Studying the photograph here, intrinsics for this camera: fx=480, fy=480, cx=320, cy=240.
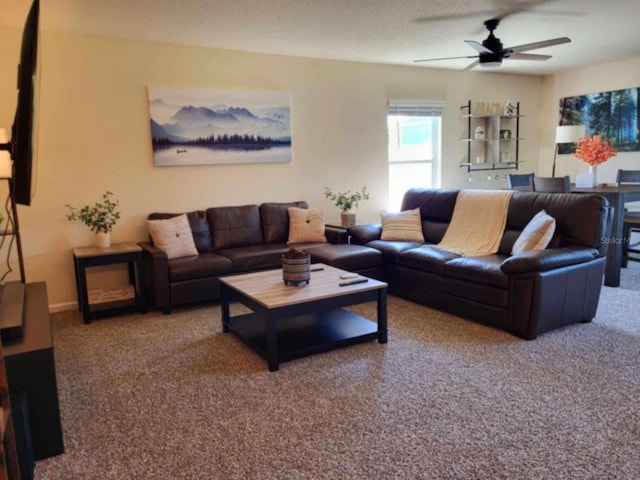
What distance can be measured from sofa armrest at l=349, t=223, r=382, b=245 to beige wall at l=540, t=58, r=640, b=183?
146 inches

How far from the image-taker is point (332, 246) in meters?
4.68

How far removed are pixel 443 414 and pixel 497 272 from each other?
140cm

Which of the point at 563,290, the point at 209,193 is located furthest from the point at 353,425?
the point at 209,193

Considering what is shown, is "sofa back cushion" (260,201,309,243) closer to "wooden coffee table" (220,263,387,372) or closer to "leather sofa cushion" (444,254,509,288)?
"wooden coffee table" (220,263,387,372)

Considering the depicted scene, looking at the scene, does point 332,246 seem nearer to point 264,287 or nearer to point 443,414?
point 264,287

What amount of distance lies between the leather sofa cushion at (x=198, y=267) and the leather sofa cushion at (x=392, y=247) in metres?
1.41

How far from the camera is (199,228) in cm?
462

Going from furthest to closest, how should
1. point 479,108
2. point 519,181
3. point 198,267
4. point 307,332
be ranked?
point 479,108 → point 519,181 → point 198,267 → point 307,332

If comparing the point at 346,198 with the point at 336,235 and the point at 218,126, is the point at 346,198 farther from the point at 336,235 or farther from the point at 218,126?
the point at 218,126

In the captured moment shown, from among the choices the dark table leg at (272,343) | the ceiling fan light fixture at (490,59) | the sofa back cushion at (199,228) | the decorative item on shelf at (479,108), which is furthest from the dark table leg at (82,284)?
the decorative item on shelf at (479,108)

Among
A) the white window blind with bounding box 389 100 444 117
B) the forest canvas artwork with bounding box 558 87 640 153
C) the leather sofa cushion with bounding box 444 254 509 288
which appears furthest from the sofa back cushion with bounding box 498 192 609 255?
the forest canvas artwork with bounding box 558 87 640 153

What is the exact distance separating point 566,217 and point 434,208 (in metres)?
1.42

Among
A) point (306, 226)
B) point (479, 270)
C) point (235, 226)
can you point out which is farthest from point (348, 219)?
point (479, 270)

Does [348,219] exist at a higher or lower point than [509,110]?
lower
